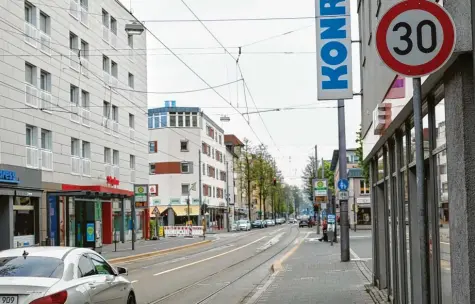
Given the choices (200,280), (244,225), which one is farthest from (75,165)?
(244,225)

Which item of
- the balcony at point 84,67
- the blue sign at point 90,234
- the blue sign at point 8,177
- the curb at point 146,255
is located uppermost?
the balcony at point 84,67

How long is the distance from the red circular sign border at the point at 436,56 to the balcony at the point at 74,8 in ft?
110

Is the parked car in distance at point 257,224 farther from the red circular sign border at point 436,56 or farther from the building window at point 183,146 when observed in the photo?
the red circular sign border at point 436,56

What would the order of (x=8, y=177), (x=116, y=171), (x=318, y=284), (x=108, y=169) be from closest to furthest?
(x=318, y=284) → (x=8, y=177) → (x=108, y=169) → (x=116, y=171)

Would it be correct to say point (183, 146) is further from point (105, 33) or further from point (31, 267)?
point (31, 267)

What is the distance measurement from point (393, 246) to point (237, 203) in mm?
107333

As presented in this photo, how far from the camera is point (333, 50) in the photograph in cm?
1442

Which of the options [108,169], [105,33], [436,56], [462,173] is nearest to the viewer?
[436,56]

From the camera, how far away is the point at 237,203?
11775 cm

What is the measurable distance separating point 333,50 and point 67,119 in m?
23.3

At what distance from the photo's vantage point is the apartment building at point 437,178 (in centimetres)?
493

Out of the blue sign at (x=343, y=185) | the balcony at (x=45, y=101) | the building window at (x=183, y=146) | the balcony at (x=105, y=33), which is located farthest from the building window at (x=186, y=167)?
the blue sign at (x=343, y=185)

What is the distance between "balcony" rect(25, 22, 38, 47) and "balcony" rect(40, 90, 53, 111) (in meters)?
2.45

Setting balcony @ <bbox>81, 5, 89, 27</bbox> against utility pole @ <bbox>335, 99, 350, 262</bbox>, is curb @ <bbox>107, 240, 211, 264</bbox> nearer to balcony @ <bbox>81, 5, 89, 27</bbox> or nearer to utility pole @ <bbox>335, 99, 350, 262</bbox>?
utility pole @ <bbox>335, 99, 350, 262</bbox>
